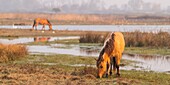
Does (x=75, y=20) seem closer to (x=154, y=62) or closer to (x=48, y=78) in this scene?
(x=154, y=62)

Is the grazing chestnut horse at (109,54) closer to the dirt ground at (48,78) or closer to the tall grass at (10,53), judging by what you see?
the dirt ground at (48,78)

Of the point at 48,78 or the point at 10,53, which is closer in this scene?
the point at 48,78

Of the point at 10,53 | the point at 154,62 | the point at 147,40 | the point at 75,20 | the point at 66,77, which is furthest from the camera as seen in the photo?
the point at 75,20

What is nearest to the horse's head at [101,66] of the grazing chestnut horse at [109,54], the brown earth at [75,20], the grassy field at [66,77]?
the grazing chestnut horse at [109,54]

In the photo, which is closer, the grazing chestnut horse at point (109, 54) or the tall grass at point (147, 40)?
the grazing chestnut horse at point (109, 54)

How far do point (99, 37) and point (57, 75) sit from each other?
74.8ft

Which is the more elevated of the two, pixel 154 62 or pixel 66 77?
pixel 66 77

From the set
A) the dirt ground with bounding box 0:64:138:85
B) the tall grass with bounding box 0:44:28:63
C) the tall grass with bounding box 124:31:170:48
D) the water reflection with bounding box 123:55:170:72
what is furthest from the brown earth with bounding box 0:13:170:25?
the dirt ground with bounding box 0:64:138:85

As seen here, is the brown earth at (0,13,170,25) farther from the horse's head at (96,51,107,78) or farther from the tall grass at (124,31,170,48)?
the horse's head at (96,51,107,78)

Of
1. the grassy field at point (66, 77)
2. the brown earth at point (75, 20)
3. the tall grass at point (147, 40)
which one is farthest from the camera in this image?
the brown earth at point (75, 20)

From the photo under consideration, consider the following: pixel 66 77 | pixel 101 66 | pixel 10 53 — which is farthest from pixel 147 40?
pixel 101 66

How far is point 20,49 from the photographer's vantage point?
77.3 ft

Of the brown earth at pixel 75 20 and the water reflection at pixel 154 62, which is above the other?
the water reflection at pixel 154 62

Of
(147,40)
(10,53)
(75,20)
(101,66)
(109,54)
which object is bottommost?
(75,20)
